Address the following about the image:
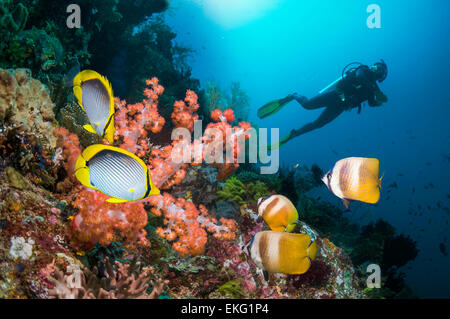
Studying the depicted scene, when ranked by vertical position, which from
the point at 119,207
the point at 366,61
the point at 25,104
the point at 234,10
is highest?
the point at 366,61

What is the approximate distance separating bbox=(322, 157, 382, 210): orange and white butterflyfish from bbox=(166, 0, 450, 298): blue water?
50.2 metres

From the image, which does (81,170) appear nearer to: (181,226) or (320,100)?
(181,226)

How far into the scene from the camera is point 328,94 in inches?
428

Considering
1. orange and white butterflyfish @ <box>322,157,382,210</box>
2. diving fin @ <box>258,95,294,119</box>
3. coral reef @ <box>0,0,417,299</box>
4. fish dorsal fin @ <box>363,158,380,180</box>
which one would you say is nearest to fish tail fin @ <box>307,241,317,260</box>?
orange and white butterflyfish @ <box>322,157,382,210</box>

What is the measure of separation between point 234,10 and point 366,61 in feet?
185

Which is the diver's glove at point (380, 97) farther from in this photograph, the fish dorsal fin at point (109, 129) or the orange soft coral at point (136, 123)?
the fish dorsal fin at point (109, 129)

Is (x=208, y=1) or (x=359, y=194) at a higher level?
(x=208, y=1)

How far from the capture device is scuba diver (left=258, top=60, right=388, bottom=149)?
934 cm

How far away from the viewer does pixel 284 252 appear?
2.40 m

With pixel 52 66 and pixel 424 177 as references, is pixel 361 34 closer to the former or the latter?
pixel 424 177

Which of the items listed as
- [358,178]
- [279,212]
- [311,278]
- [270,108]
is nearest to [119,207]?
[279,212]

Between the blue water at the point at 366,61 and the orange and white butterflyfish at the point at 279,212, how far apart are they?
49829 millimetres
